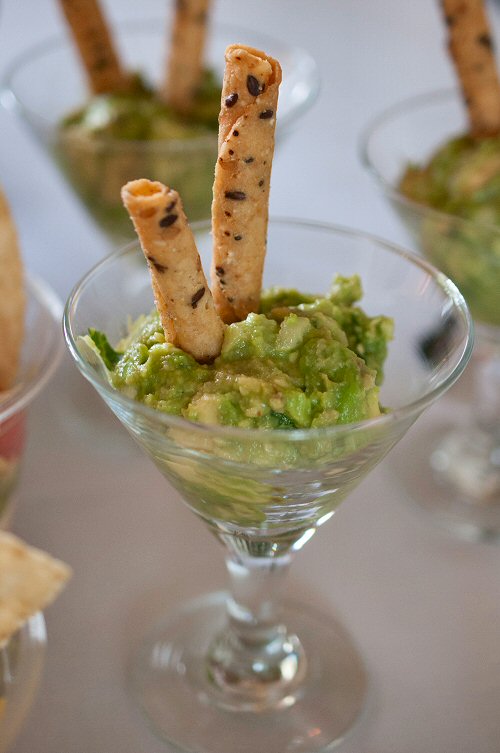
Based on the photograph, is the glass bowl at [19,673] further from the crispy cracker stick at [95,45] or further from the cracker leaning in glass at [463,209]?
the crispy cracker stick at [95,45]

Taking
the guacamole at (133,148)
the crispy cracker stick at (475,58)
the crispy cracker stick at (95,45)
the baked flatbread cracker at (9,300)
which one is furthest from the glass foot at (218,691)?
the crispy cracker stick at (95,45)

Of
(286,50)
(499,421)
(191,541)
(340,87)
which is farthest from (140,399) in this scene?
(340,87)

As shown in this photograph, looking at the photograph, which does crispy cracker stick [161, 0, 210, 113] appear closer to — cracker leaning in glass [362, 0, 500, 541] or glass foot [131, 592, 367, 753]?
cracker leaning in glass [362, 0, 500, 541]

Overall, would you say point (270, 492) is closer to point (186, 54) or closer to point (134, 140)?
point (134, 140)

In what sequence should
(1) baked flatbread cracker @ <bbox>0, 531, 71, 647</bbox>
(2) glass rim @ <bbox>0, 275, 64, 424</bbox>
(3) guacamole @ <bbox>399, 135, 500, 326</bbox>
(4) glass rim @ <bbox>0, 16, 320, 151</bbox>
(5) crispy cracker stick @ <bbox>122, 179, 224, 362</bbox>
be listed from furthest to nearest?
1. (4) glass rim @ <bbox>0, 16, 320, 151</bbox>
2. (3) guacamole @ <bbox>399, 135, 500, 326</bbox>
3. (2) glass rim @ <bbox>0, 275, 64, 424</bbox>
4. (1) baked flatbread cracker @ <bbox>0, 531, 71, 647</bbox>
5. (5) crispy cracker stick @ <bbox>122, 179, 224, 362</bbox>

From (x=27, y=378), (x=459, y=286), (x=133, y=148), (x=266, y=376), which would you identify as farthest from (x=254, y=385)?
(x=133, y=148)

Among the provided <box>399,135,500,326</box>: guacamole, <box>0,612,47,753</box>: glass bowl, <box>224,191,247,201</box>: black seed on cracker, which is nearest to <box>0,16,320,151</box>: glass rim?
<box>399,135,500,326</box>: guacamole
